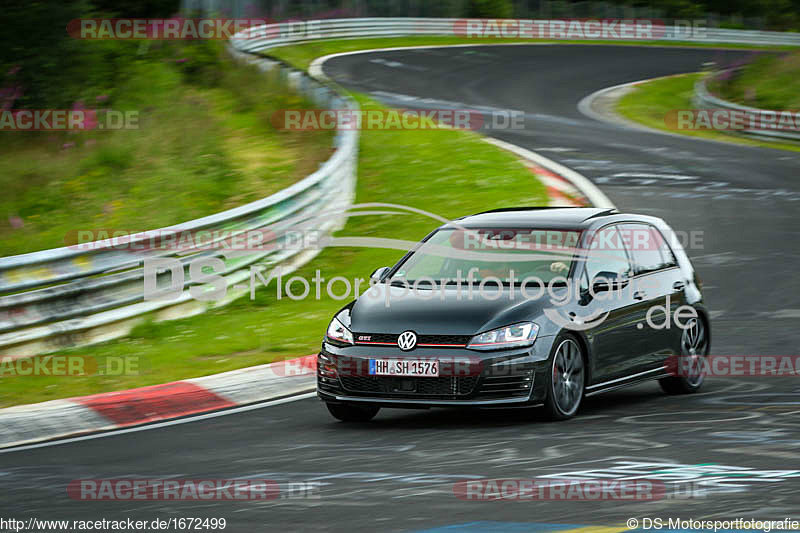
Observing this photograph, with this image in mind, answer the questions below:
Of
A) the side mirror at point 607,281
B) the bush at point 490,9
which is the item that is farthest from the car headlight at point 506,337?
the bush at point 490,9

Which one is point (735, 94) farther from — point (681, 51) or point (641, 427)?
point (641, 427)

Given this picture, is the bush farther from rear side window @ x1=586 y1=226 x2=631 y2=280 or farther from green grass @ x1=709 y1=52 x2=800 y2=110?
rear side window @ x1=586 y1=226 x2=631 y2=280

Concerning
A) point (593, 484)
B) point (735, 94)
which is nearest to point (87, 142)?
point (593, 484)

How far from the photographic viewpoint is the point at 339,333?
9133 mm

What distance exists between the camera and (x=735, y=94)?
1412 inches

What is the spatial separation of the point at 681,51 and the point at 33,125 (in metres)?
34.9

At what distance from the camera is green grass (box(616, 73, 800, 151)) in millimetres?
29684

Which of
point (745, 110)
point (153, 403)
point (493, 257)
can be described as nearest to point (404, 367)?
point (493, 257)

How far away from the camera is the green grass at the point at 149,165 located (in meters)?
17.2

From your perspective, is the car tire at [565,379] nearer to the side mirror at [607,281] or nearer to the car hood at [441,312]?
the car hood at [441,312]

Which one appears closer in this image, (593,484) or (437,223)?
(593,484)

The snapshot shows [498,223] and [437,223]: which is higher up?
[498,223]

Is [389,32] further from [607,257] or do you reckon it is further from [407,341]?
[407,341]

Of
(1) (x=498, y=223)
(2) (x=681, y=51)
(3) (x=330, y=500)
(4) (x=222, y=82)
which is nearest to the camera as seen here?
(3) (x=330, y=500)
